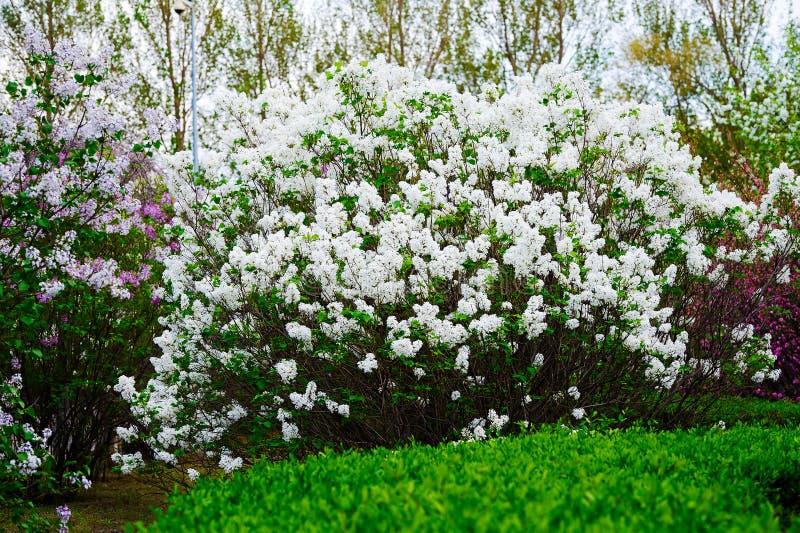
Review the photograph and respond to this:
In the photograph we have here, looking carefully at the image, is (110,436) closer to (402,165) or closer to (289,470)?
(402,165)

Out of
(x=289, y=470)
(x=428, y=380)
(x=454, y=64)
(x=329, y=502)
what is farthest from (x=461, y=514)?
(x=454, y=64)

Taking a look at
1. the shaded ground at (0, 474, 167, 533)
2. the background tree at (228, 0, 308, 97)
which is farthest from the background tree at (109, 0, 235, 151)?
the shaded ground at (0, 474, 167, 533)

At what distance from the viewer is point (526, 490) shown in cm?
320

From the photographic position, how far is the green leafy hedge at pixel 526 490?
2846mm

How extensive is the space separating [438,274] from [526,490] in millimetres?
3130

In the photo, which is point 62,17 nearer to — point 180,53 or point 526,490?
point 180,53

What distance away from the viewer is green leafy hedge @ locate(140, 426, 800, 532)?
9.34ft

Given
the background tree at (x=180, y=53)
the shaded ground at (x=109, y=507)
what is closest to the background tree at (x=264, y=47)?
the background tree at (x=180, y=53)

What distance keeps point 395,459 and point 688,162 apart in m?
4.83

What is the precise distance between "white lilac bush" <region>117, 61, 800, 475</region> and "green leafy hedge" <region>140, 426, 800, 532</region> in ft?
4.81

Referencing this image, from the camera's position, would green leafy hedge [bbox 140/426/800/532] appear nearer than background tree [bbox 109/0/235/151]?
Yes

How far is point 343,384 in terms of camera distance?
661cm

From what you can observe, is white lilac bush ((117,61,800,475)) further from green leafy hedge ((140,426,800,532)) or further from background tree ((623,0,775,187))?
background tree ((623,0,775,187))

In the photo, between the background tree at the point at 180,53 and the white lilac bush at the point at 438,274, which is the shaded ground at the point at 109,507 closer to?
the white lilac bush at the point at 438,274
